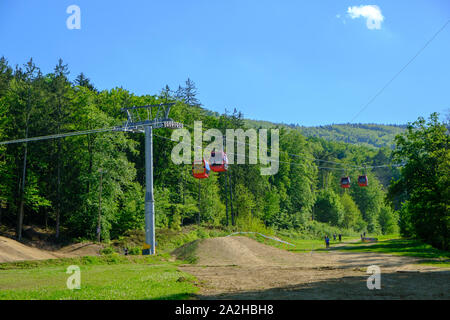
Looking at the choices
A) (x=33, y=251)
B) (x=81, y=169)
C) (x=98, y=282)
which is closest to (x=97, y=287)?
(x=98, y=282)

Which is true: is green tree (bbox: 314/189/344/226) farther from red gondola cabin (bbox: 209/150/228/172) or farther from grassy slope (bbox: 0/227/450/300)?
red gondola cabin (bbox: 209/150/228/172)

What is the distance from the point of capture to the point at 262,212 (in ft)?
244

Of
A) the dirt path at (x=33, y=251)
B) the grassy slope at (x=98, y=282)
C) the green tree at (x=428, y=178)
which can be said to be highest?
the green tree at (x=428, y=178)

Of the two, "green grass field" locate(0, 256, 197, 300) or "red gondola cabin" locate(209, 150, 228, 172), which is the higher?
"red gondola cabin" locate(209, 150, 228, 172)

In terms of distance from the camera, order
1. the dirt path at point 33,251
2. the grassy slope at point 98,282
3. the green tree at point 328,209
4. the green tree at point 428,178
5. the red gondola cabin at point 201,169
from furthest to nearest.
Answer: the green tree at point 328,209
the green tree at point 428,178
the dirt path at point 33,251
the red gondola cabin at point 201,169
the grassy slope at point 98,282

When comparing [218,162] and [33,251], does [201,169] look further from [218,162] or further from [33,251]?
[33,251]

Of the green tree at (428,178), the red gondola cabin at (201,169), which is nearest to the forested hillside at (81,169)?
the green tree at (428,178)

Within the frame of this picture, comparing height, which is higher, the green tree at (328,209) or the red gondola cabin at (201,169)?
the red gondola cabin at (201,169)

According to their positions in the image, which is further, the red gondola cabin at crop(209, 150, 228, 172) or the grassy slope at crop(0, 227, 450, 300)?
the red gondola cabin at crop(209, 150, 228, 172)

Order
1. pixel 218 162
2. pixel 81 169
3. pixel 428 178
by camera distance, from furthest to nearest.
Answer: pixel 81 169, pixel 428 178, pixel 218 162

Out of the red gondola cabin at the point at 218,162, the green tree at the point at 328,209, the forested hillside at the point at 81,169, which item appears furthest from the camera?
the green tree at the point at 328,209

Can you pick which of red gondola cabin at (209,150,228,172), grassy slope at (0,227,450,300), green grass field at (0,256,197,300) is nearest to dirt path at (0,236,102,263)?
A: grassy slope at (0,227,450,300)

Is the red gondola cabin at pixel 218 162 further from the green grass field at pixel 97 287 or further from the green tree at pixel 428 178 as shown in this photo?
the green tree at pixel 428 178
